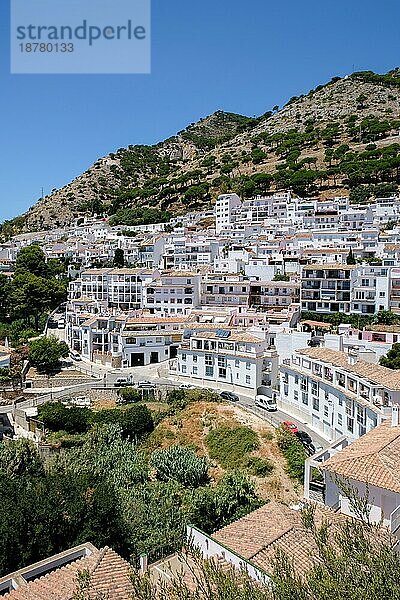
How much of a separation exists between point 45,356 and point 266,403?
56.5 ft

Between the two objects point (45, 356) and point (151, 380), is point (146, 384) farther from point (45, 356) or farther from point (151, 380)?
point (45, 356)

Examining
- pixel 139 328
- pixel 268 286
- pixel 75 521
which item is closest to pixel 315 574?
pixel 75 521

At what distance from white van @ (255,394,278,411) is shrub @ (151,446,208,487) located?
702cm

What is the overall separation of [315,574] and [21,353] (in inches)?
1432

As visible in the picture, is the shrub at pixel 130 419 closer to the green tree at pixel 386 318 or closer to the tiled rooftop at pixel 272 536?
the tiled rooftop at pixel 272 536

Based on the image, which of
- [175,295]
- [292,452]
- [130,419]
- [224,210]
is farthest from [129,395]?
[224,210]

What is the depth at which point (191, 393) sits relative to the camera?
31453 mm

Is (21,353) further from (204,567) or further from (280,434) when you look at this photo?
(204,567)

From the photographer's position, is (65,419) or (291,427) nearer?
(291,427)

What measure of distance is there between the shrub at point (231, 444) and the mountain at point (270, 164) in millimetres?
55168

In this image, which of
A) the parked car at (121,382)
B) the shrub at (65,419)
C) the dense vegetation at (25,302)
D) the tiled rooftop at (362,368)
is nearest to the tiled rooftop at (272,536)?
the tiled rooftop at (362,368)

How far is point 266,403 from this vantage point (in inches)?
1203

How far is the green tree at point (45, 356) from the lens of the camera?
3856 cm

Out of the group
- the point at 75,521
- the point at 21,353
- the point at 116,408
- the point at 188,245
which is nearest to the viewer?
the point at 75,521
